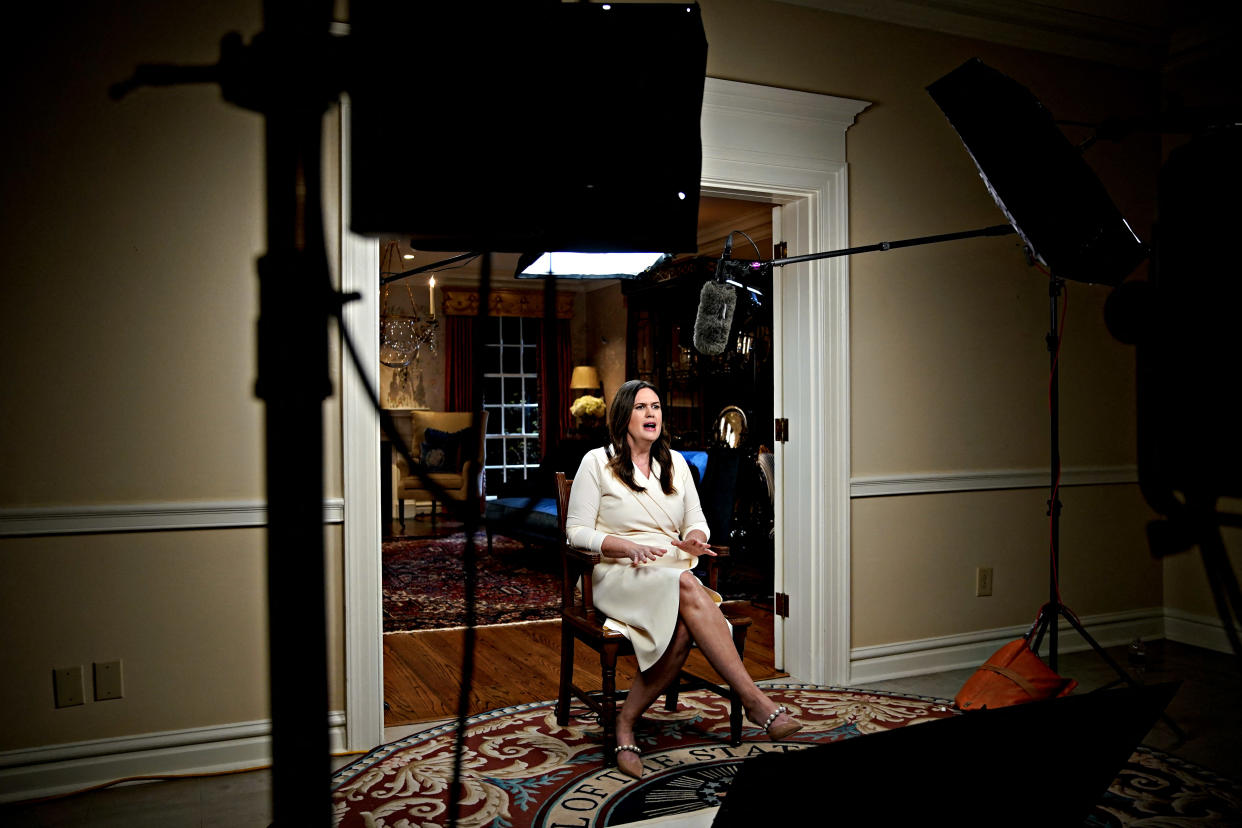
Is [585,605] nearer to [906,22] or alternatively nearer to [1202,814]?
[1202,814]

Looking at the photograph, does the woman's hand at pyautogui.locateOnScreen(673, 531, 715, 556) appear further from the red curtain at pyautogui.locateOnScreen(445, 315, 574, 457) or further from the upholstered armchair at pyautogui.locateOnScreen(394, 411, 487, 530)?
the red curtain at pyautogui.locateOnScreen(445, 315, 574, 457)

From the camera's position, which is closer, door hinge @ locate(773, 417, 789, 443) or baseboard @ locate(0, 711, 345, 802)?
baseboard @ locate(0, 711, 345, 802)

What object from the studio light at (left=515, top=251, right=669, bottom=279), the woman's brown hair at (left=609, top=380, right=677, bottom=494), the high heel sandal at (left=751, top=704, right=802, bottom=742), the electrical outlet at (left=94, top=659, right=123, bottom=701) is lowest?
the high heel sandal at (left=751, top=704, right=802, bottom=742)

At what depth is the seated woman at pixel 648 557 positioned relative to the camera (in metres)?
2.55

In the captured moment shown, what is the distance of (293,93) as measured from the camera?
0.56 m

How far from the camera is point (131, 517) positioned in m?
2.41

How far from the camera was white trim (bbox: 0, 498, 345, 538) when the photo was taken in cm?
231

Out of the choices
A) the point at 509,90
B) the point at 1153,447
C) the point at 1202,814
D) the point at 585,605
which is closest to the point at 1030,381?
the point at 1153,447

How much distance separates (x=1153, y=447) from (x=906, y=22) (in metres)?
2.17

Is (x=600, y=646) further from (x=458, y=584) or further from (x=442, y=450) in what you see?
(x=442, y=450)

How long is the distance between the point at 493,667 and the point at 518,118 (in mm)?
3209

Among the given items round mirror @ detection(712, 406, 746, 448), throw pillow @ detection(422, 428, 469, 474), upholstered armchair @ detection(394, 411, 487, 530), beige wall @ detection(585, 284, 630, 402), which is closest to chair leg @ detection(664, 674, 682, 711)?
round mirror @ detection(712, 406, 746, 448)

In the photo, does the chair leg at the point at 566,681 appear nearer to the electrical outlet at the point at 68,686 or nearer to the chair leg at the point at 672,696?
the chair leg at the point at 672,696

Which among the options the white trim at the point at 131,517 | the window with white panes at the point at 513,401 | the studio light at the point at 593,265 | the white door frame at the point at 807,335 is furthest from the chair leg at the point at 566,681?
the window with white panes at the point at 513,401
